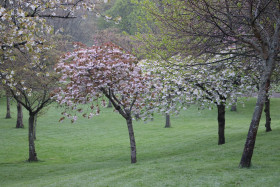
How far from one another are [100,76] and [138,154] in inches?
348

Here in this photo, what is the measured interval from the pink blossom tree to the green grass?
11.9ft

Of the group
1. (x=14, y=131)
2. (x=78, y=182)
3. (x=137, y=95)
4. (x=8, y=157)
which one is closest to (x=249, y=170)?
(x=78, y=182)

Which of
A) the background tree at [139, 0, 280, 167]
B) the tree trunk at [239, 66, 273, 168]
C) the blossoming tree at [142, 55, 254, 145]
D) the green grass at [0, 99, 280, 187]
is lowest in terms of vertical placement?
the green grass at [0, 99, 280, 187]

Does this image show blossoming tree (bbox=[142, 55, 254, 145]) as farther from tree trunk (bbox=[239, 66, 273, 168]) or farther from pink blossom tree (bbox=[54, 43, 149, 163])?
tree trunk (bbox=[239, 66, 273, 168])

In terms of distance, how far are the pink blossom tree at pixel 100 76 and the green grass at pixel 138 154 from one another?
3.62 m

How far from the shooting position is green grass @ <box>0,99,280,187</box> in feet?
36.3

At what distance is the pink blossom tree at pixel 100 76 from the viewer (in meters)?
16.0

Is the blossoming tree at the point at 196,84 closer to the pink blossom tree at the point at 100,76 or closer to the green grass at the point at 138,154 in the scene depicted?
the pink blossom tree at the point at 100,76

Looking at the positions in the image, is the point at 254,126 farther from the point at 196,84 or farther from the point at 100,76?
the point at 100,76

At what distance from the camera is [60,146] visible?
2948 centimetres

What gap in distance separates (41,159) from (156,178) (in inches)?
590

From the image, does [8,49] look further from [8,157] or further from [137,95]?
[8,157]

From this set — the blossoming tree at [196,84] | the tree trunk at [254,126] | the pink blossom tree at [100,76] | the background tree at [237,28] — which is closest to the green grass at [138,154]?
the tree trunk at [254,126]

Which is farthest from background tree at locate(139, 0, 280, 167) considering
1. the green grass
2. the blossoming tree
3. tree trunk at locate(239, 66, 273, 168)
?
the blossoming tree
